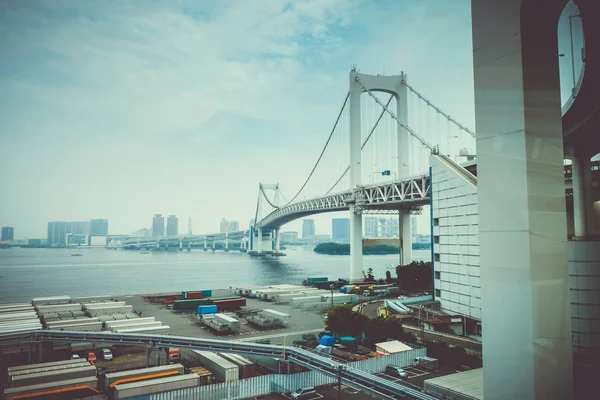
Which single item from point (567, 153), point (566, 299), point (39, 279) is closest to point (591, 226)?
point (567, 153)

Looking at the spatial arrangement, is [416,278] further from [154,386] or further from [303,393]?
[154,386]

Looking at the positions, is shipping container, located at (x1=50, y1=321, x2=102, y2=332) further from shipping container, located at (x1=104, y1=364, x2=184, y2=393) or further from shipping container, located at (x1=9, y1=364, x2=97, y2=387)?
shipping container, located at (x1=104, y1=364, x2=184, y2=393)

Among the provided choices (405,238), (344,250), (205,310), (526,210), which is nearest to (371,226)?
(344,250)

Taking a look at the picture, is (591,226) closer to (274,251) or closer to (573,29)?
(573,29)

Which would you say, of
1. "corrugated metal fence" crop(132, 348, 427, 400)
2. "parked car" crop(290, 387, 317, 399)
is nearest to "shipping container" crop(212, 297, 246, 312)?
"corrugated metal fence" crop(132, 348, 427, 400)

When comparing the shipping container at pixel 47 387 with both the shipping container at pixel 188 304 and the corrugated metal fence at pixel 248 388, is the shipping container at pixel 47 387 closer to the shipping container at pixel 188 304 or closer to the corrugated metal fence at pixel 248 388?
the corrugated metal fence at pixel 248 388

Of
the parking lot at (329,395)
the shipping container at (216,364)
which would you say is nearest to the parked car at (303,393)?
the parking lot at (329,395)
